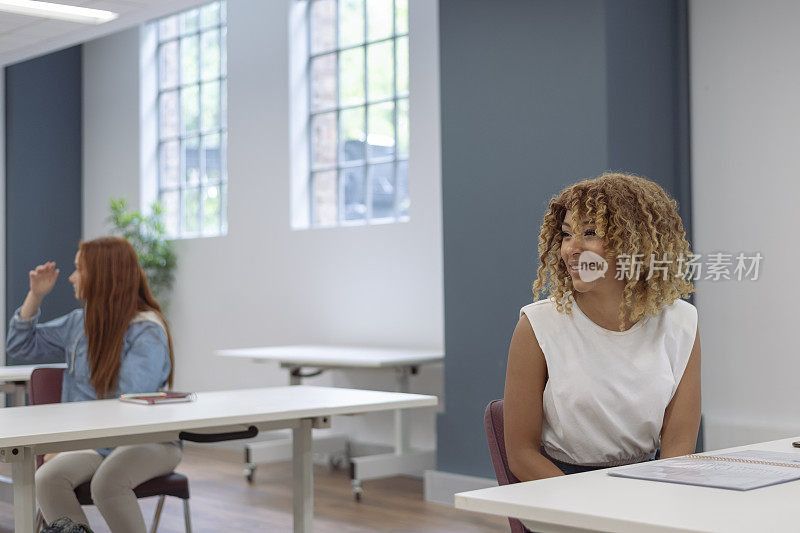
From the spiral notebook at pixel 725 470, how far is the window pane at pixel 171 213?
21.4 ft

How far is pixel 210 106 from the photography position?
7645 millimetres

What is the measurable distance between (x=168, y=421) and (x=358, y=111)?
13.8 feet

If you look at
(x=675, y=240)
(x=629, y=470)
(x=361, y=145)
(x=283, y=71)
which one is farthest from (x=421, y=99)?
(x=629, y=470)

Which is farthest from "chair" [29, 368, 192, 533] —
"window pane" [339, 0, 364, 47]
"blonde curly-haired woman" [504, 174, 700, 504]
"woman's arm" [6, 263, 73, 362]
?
"window pane" [339, 0, 364, 47]

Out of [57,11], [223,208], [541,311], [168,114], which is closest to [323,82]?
[223,208]

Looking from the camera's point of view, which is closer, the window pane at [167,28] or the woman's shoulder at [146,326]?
the woman's shoulder at [146,326]

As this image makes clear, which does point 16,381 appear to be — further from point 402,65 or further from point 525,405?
point 525,405

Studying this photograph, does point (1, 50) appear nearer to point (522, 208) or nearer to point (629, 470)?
point (522, 208)

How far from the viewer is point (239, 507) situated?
5168mm

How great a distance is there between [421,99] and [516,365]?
409 cm

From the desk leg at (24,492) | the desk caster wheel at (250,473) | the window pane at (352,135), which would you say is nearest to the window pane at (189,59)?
the window pane at (352,135)

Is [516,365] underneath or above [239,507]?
above

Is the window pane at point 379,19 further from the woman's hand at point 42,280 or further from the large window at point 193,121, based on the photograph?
the woman's hand at point 42,280

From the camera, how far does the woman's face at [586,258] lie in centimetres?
209
